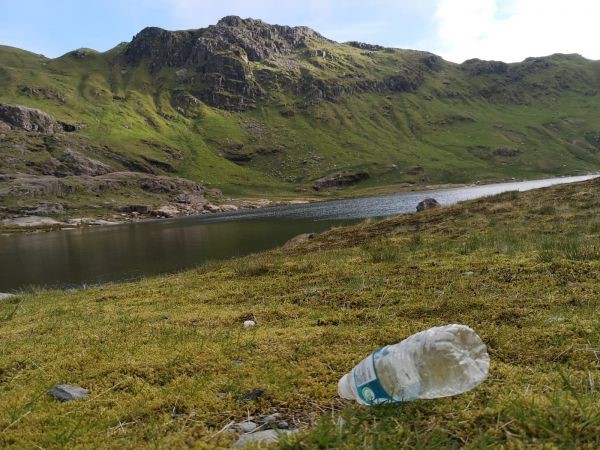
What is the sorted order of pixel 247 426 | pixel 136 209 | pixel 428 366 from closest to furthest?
pixel 428 366 < pixel 247 426 < pixel 136 209

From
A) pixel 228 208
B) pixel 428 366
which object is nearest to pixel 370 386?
pixel 428 366

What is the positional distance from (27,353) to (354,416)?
284 inches

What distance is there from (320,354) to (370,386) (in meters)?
2.31

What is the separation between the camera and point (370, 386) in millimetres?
4473

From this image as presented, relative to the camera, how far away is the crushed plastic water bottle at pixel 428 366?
4.27 metres

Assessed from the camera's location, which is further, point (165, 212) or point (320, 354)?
point (165, 212)

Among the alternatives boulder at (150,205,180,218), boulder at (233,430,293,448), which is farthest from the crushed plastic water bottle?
boulder at (150,205,180,218)

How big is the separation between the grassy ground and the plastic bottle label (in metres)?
0.14

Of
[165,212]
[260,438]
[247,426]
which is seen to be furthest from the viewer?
[165,212]

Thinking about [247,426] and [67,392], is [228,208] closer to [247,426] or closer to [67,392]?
A: [67,392]

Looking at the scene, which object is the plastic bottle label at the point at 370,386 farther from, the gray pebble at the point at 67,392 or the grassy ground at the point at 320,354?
the gray pebble at the point at 67,392

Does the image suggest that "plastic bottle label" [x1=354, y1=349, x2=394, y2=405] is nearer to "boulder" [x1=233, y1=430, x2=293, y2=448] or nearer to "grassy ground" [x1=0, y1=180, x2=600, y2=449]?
"grassy ground" [x1=0, y1=180, x2=600, y2=449]

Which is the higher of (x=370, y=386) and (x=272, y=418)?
(x=370, y=386)

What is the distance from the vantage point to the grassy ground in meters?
4.07
